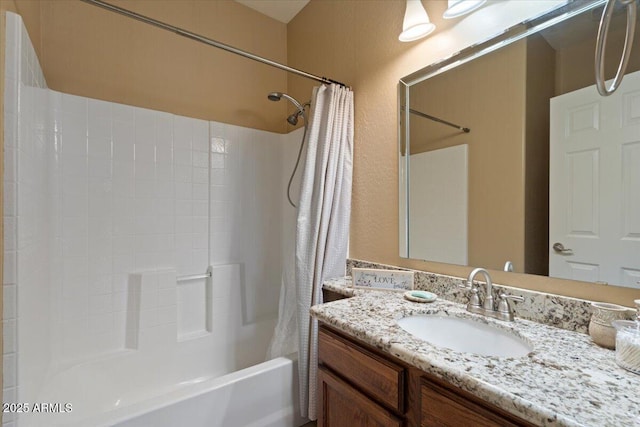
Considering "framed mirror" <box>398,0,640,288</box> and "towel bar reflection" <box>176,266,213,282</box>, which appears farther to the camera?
"towel bar reflection" <box>176,266,213,282</box>

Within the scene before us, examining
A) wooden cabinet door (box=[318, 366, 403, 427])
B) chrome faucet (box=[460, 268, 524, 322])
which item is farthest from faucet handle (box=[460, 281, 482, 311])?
wooden cabinet door (box=[318, 366, 403, 427])

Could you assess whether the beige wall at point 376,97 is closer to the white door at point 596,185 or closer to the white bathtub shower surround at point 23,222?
the white door at point 596,185

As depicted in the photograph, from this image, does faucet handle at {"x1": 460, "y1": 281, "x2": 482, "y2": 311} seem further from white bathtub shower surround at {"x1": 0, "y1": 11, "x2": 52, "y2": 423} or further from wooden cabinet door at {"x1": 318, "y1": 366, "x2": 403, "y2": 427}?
white bathtub shower surround at {"x1": 0, "y1": 11, "x2": 52, "y2": 423}

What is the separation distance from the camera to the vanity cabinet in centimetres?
63

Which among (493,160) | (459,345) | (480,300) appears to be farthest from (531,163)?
(459,345)

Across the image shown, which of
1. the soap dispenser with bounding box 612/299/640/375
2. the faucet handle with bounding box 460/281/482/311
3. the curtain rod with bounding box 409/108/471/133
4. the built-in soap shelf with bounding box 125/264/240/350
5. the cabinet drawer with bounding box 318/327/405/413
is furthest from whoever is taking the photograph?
the built-in soap shelf with bounding box 125/264/240/350

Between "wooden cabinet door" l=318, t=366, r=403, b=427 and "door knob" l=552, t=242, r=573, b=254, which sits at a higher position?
"door knob" l=552, t=242, r=573, b=254

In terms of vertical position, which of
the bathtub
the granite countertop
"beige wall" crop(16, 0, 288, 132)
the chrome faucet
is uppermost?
"beige wall" crop(16, 0, 288, 132)

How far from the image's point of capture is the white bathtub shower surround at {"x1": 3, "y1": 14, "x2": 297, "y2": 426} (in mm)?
1109

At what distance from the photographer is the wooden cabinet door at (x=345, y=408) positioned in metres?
0.82

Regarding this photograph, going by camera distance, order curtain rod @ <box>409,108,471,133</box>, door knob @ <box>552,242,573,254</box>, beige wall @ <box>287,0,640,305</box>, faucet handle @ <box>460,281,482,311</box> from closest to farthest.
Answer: door knob @ <box>552,242,573,254</box> → faucet handle @ <box>460,281,482,311</box> → curtain rod @ <box>409,108,471,133</box> → beige wall @ <box>287,0,640,305</box>

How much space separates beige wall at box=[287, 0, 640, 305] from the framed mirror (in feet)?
0.35

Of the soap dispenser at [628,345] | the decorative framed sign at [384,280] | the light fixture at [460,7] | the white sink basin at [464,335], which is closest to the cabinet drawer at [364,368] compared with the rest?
the white sink basin at [464,335]

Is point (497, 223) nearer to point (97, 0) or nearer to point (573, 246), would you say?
point (573, 246)
